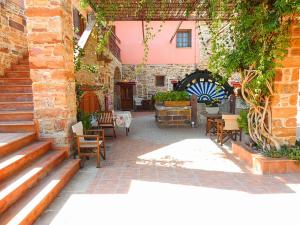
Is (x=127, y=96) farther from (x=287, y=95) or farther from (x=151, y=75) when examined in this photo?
(x=287, y=95)

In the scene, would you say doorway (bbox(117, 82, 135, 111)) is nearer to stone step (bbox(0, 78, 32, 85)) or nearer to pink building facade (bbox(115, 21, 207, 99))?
pink building facade (bbox(115, 21, 207, 99))

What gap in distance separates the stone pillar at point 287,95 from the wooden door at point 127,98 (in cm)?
1144

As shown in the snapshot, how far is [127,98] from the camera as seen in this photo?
50.4ft

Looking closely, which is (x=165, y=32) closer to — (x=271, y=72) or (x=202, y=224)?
(x=271, y=72)

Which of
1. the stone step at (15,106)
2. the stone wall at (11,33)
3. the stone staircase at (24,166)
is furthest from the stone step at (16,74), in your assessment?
the stone step at (15,106)

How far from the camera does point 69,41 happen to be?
4.61 m

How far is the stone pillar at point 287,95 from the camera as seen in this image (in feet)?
13.7

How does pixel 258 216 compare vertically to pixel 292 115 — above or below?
below

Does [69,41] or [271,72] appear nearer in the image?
A: [271,72]

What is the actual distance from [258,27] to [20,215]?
4123mm

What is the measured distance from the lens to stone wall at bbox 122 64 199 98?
50.3ft

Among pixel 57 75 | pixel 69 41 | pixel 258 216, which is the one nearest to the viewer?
pixel 258 216

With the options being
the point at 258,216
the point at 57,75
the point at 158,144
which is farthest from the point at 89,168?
the point at 258,216

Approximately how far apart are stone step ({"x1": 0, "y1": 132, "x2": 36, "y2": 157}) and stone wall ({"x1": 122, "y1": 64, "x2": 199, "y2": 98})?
11.4 metres
